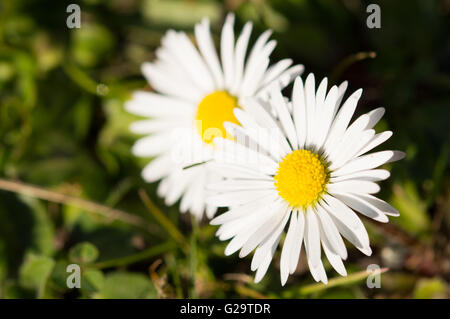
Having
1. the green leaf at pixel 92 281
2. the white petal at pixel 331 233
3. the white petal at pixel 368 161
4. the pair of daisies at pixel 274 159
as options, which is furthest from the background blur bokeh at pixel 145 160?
the white petal at pixel 368 161

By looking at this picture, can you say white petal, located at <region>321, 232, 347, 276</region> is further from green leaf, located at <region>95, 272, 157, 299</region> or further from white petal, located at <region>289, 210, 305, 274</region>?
green leaf, located at <region>95, 272, 157, 299</region>

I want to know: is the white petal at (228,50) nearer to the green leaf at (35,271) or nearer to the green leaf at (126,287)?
the green leaf at (126,287)

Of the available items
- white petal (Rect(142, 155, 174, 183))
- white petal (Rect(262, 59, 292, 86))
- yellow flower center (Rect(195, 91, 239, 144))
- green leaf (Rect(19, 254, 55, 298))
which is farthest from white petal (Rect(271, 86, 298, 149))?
green leaf (Rect(19, 254, 55, 298))

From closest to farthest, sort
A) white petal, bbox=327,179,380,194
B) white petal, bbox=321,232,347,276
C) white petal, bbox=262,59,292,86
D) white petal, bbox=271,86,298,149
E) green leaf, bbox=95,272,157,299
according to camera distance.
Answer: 1. white petal, bbox=327,179,380,194
2. white petal, bbox=321,232,347,276
3. white petal, bbox=271,86,298,149
4. white petal, bbox=262,59,292,86
5. green leaf, bbox=95,272,157,299

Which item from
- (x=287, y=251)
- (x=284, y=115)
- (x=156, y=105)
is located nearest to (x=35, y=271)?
(x=156, y=105)

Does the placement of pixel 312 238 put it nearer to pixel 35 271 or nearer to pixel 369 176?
pixel 369 176

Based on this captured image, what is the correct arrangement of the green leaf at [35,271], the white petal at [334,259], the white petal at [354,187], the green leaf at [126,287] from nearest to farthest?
1. the white petal at [354,187]
2. the white petal at [334,259]
3. the green leaf at [126,287]
4. the green leaf at [35,271]

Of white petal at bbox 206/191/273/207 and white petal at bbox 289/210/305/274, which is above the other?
white petal at bbox 206/191/273/207
